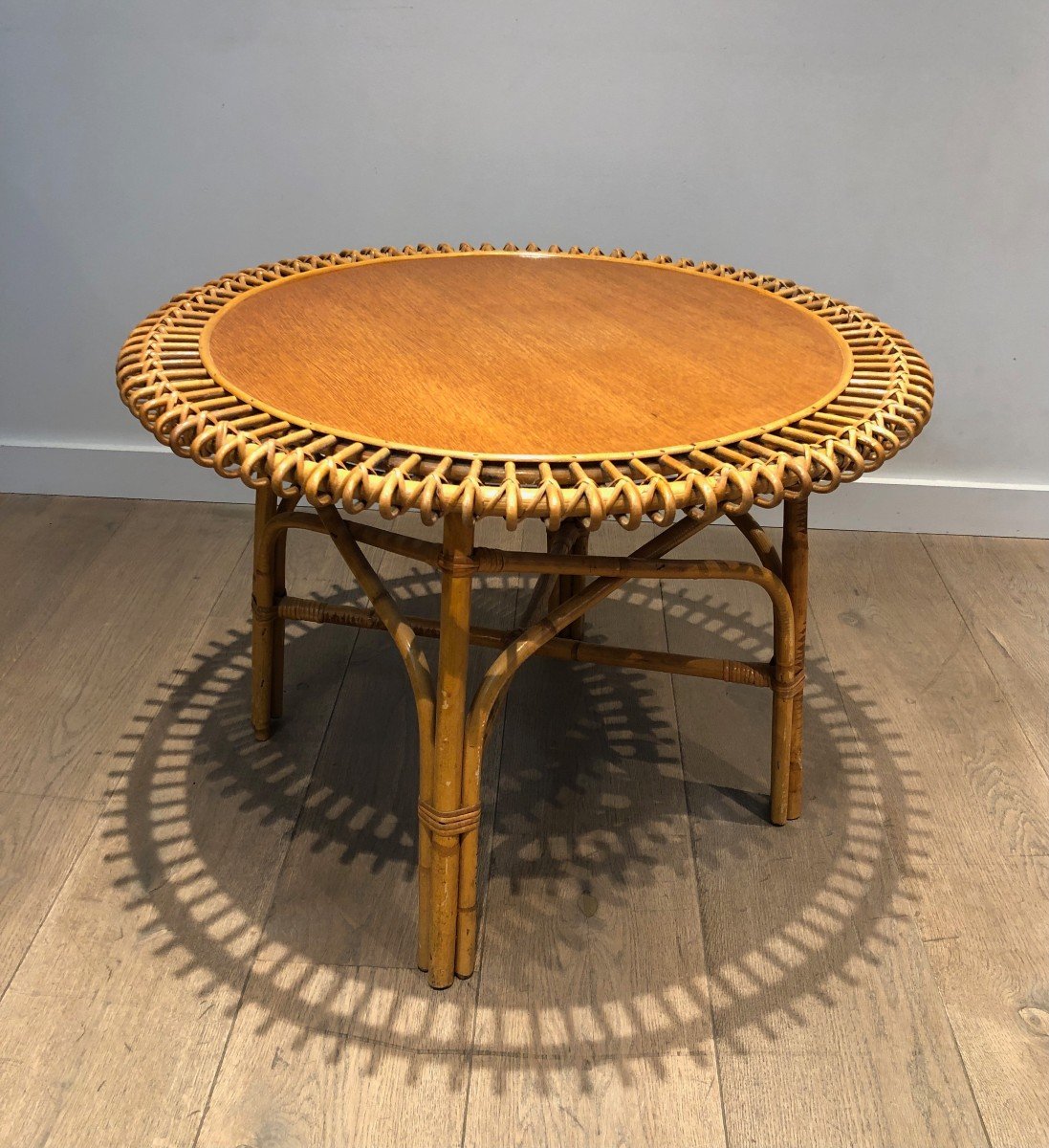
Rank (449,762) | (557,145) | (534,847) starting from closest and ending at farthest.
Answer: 1. (449,762)
2. (534,847)
3. (557,145)

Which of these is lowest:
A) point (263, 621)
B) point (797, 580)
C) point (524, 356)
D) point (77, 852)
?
point (77, 852)

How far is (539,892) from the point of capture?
1179mm

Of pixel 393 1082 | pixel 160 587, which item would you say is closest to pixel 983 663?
pixel 393 1082

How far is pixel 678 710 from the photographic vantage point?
146cm

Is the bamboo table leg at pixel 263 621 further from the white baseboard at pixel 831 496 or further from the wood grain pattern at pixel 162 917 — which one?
the white baseboard at pixel 831 496

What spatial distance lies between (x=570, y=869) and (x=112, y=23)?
4.26ft

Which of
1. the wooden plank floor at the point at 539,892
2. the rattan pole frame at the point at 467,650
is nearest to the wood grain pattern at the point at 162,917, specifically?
A: the wooden plank floor at the point at 539,892

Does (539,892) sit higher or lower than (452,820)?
lower

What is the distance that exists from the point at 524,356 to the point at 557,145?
28.9 inches

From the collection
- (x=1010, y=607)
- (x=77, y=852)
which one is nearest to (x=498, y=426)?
(x=77, y=852)

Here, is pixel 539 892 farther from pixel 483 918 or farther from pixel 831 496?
pixel 831 496

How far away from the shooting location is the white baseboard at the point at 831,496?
190 cm

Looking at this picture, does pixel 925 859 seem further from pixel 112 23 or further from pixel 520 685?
pixel 112 23

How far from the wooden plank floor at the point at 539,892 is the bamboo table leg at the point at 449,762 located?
0.06 metres
